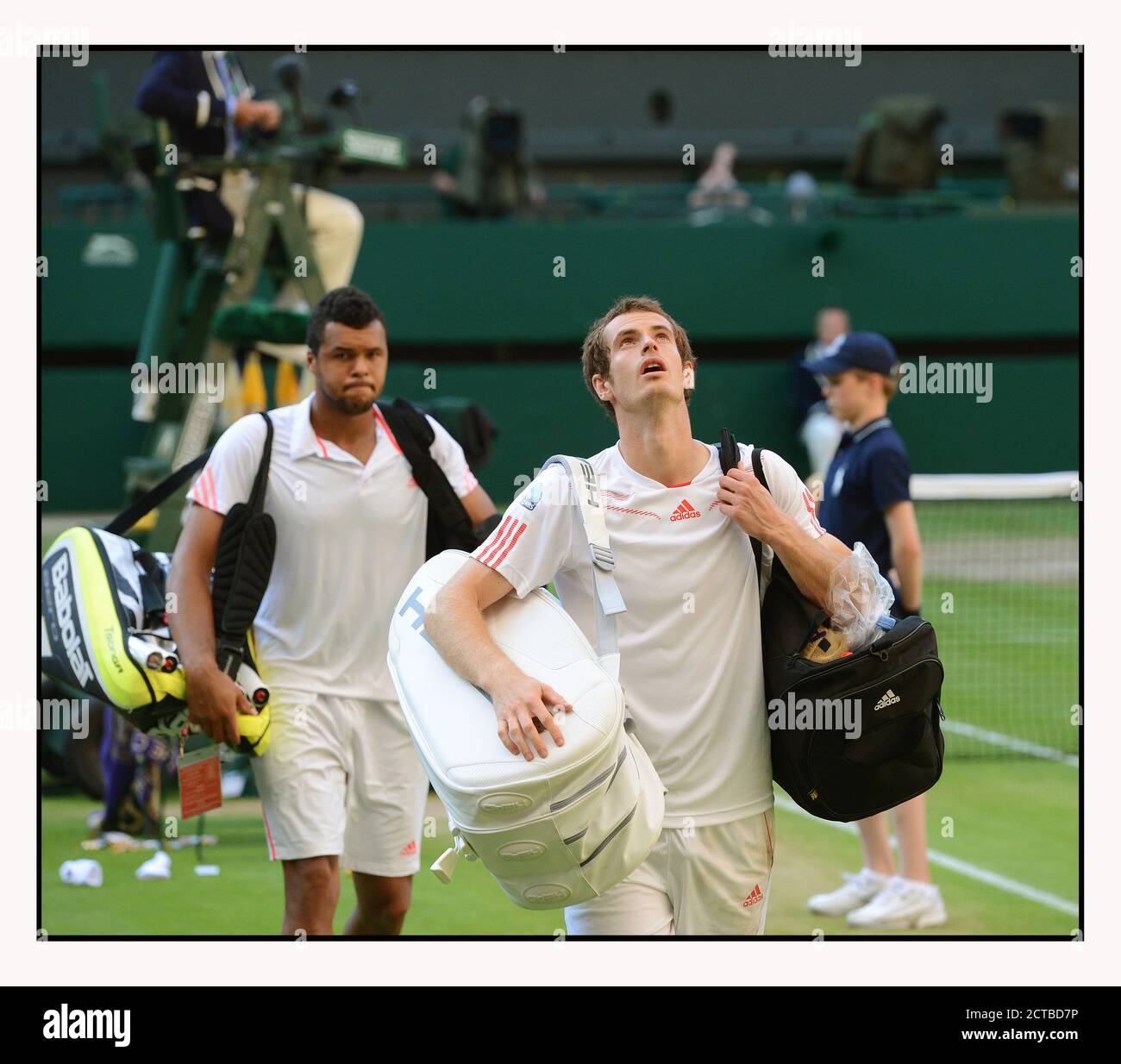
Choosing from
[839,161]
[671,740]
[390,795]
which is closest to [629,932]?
[671,740]

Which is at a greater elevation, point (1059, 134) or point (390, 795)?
point (1059, 134)

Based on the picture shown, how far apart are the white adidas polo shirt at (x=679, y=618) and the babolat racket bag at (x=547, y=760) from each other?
11 cm

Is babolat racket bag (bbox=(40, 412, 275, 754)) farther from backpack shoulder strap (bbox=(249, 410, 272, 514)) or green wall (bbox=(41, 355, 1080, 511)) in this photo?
green wall (bbox=(41, 355, 1080, 511))

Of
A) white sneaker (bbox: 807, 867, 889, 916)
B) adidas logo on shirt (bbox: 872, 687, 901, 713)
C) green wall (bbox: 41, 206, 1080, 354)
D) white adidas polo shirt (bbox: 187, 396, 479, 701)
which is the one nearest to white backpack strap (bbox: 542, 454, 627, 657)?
adidas logo on shirt (bbox: 872, 687, 901, 713)

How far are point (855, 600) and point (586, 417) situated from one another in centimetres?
1624

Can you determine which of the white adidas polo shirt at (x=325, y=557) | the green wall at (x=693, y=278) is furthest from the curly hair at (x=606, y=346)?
the green wall at (x=693, y=278)

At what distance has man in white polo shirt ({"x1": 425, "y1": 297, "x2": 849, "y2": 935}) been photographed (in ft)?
12.5

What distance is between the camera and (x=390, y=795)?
17.2ft

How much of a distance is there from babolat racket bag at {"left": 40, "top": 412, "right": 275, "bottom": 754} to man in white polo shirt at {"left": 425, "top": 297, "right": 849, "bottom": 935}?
4.59ft

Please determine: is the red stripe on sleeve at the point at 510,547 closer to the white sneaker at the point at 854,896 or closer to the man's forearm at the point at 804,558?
the man's forearm at the point at 804,558

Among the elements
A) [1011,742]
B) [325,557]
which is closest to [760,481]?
[325,557]

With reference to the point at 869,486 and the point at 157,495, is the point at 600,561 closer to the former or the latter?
the point at 157,495

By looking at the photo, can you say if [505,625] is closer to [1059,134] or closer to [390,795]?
[390,795]
